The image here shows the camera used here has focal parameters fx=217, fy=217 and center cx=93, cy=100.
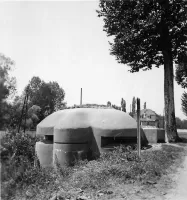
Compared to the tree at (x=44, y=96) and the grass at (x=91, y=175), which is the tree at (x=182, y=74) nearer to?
the grass at (x=91, y=175)

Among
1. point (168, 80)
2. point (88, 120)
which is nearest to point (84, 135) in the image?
point (88, 120)

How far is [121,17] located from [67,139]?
9111mm

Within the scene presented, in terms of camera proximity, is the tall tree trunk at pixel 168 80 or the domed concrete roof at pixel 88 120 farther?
the tall tree trunk at pixel 168 80

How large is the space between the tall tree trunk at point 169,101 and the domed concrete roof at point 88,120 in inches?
134

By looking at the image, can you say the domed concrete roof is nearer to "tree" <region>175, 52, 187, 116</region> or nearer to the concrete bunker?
the concrete bunker

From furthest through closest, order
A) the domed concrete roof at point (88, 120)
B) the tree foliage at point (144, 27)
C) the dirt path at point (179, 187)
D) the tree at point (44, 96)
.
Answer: the tree at point (44, 96)
the tree foliage at point (144, 27)
the domed concrete roof at point (88, 120)
the dirt path at point (179, 187)

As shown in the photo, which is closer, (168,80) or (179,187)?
(179,187)

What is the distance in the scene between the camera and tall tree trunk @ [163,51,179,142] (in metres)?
14.3

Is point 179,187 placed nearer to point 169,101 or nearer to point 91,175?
point 91,175

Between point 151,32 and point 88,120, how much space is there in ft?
24.5

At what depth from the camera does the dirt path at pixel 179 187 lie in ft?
18.6

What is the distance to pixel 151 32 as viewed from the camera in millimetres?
14555

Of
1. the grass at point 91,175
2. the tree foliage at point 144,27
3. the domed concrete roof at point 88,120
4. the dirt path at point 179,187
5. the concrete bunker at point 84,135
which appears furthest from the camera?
the tree foliage at point 144,27

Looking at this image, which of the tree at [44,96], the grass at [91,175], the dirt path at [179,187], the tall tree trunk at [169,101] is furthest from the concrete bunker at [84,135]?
the tree at [44,96]
